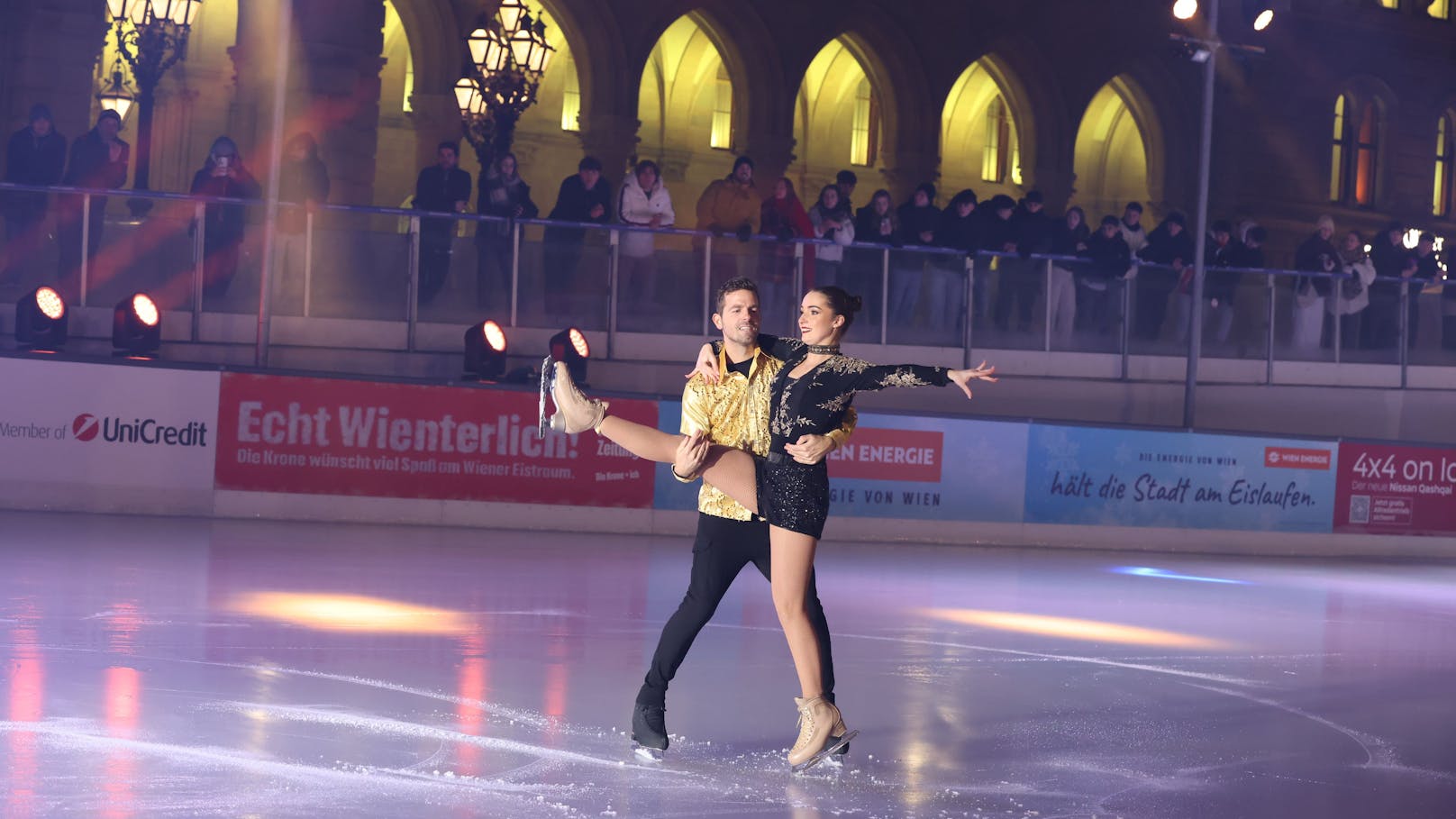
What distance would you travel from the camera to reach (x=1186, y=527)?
60.8 ft

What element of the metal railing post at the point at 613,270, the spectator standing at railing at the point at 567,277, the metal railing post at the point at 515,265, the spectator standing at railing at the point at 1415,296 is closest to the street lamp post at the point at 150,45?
the metal railing post at the point at 515,265

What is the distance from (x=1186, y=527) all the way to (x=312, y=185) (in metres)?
9.26

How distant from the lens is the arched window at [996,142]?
135ft

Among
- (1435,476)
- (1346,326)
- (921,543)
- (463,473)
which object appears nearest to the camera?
(463,473)

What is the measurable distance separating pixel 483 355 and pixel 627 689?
896cm

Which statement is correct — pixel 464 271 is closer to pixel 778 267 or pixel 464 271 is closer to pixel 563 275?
pixel 563 275

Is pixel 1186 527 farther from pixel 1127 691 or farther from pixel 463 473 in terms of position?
pixel 1127 691

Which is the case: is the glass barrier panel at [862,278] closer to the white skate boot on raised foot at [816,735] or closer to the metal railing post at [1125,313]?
the metal railing post at [1125,313]

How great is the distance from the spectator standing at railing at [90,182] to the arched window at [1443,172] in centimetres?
3427

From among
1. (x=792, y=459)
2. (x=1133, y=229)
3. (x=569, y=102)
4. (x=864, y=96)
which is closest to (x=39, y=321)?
(x=792, y=459)

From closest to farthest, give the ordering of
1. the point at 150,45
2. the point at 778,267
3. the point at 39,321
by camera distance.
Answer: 1. the point at 39,321
2. the point at 778,267
3. the point at 150,45

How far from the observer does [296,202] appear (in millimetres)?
17078

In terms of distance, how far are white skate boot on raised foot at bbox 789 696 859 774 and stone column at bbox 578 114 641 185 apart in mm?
24710

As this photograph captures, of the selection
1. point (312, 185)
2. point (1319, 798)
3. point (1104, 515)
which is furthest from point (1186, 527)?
point (1319, 798)
